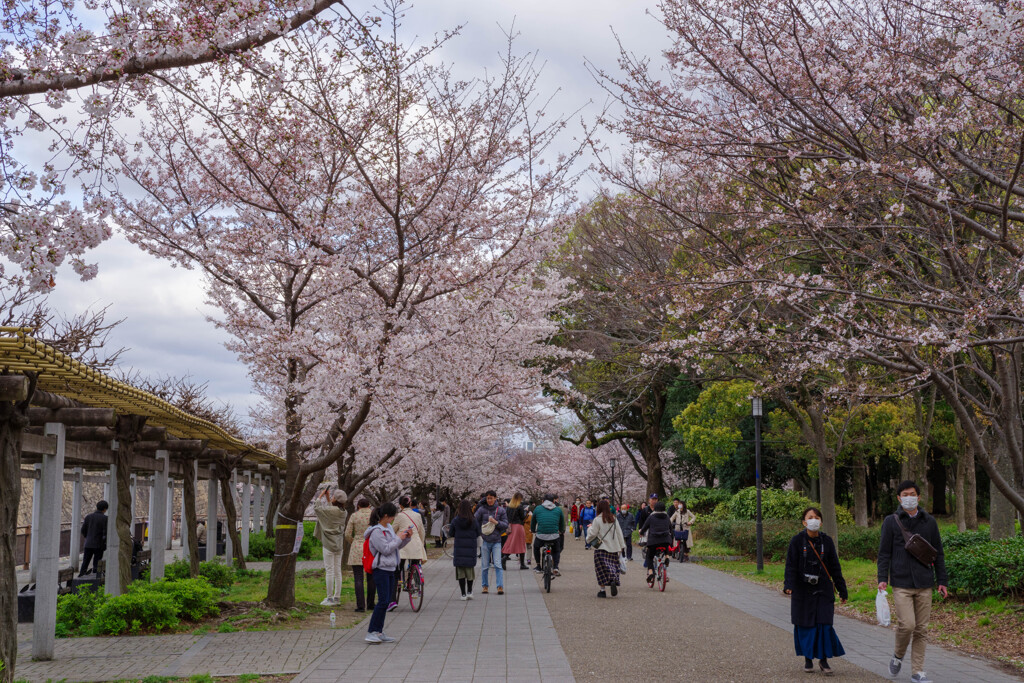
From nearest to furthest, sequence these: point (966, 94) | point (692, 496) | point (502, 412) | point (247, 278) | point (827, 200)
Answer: point (966, 94) → point (827, 200) → point (247, 278) → point (502, 412) → point (692, 496)

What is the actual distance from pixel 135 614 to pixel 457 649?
171 inches

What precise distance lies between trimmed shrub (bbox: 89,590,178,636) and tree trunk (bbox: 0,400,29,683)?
418 cm

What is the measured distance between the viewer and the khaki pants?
8594 mm

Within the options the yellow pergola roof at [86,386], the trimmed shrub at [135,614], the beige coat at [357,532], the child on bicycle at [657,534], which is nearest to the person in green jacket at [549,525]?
the child on bicycle at [657,534]

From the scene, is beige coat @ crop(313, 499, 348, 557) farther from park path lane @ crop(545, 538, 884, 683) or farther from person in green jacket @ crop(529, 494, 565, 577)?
person in green jacket @ crop(529, 494, 565, 577)

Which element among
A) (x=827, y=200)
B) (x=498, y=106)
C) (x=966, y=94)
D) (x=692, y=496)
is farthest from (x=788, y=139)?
(x=692, y=496)

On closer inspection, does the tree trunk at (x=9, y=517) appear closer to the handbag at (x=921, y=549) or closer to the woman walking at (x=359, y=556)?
the woman walking at (x=359, y=556)

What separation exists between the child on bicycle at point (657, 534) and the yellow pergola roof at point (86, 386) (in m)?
7.89

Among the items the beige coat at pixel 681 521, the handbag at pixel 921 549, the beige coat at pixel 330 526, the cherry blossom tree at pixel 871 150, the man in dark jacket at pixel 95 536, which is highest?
the cherry blossom tree at pixel 871 150

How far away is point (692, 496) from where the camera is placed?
36.8 m

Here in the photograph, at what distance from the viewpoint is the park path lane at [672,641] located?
877cm

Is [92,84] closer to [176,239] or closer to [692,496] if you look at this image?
[176,239]

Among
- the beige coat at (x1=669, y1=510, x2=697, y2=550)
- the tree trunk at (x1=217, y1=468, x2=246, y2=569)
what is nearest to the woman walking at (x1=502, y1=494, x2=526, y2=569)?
the tree trunk at (x1=217, y1=468, x2=246, y2=569)

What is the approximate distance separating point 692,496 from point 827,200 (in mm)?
27601
